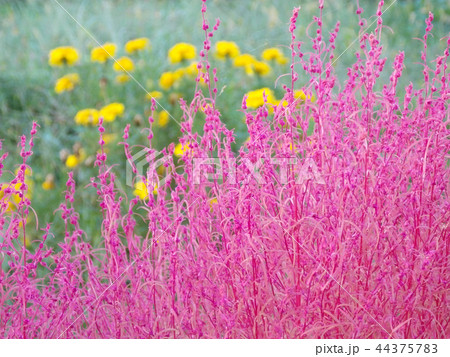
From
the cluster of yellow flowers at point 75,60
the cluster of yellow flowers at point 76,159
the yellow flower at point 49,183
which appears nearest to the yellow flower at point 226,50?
the cluster of yellow flowers at point 75,60

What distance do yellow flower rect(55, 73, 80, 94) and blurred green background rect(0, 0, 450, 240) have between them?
0.08 meters

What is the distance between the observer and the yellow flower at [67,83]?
112 inches

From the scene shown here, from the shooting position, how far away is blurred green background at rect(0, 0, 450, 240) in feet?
8.82

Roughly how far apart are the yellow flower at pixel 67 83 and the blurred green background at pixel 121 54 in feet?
0.26

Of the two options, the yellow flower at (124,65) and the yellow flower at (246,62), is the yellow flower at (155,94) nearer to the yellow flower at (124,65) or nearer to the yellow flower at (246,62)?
the yellow flower at (124,65)

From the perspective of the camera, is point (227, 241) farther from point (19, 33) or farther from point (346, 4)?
point (19, 33)

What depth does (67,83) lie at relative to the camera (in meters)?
2.86

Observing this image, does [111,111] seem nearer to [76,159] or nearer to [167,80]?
[76,159]

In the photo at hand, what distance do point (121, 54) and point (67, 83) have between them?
1.75 feet

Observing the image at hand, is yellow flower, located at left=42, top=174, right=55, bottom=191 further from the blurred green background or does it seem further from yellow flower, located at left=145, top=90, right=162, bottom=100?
yellow flower, located at left=145, top=90, right=162, bottom=100

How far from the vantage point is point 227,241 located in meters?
1.36

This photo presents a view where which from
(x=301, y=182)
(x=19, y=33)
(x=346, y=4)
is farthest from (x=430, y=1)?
(x=301, y=182)

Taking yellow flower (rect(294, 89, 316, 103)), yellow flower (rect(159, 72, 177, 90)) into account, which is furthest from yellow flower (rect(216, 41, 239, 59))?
yellow flower (rect(294, 89, 316, 103))
